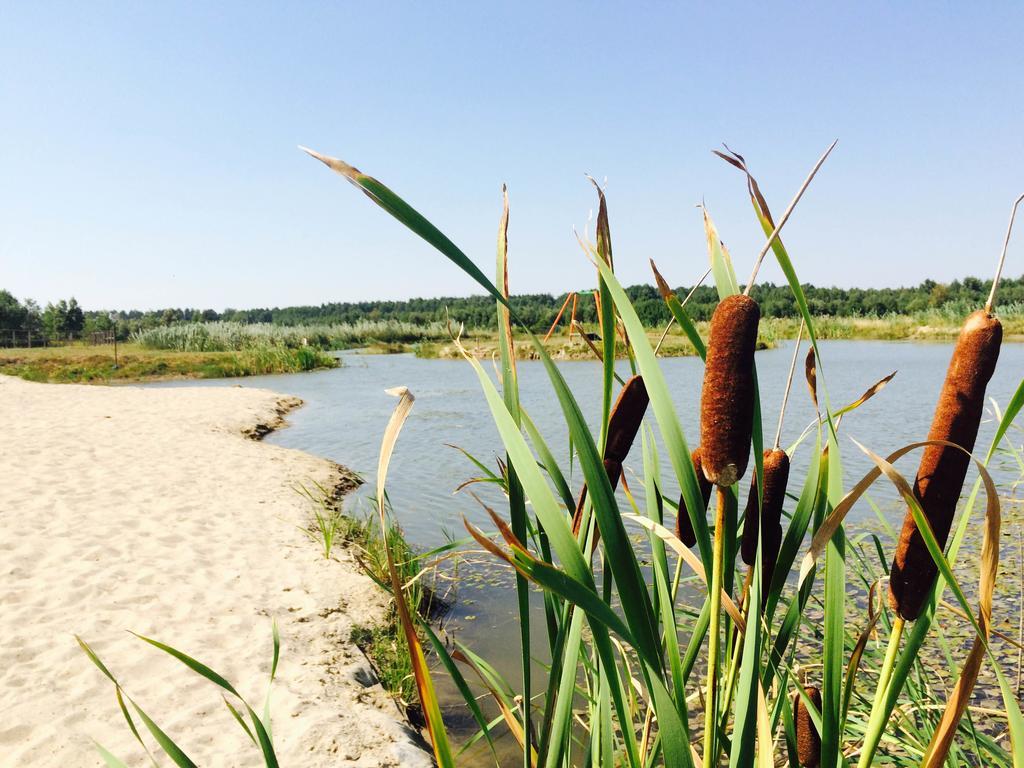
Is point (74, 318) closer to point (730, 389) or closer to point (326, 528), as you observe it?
point (326, 528)

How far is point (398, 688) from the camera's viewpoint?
11.4 ft

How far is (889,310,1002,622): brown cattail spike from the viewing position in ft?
2.01

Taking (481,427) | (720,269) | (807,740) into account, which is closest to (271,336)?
(481,427)

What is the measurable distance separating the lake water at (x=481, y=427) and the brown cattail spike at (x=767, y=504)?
1.60 feet

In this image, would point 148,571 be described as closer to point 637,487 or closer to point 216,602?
point 216,602

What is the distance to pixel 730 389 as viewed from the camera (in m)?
0.57

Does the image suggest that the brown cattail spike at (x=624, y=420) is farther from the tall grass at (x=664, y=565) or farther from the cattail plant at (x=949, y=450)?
the cattail plant at (x=949, y=450)

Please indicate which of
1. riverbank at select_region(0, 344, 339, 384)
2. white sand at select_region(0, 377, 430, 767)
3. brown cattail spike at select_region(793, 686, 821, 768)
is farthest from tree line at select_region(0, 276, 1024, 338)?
brown cattail spike at select_region(793, 686, 821, 768)

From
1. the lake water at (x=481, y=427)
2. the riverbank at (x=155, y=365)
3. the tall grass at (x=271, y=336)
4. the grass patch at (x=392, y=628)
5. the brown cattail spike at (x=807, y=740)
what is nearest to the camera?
the brown cattail spike at (x=807, y=740)

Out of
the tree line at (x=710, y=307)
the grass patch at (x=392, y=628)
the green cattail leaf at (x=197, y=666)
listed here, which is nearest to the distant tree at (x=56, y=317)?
the tree line at (x=710, y=307)

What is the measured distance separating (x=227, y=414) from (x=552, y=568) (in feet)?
45.1

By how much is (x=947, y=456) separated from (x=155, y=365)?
85.0 feet

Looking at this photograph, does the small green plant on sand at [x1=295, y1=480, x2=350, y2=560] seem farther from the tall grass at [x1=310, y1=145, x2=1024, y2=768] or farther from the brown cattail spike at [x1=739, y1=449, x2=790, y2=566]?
the brown cattail spike at [x1=739, y1=449, x2=790, y2=566]

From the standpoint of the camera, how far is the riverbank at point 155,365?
2112 centimetres
